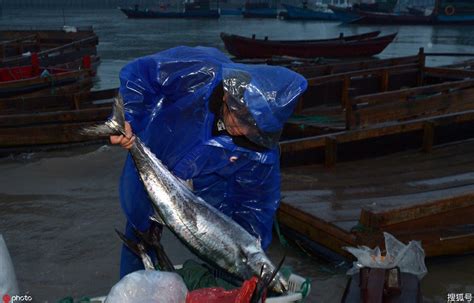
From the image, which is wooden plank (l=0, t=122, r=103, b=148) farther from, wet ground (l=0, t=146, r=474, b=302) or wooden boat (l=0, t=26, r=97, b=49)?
wooden boat (l=0, t=26, r=97, b=49)

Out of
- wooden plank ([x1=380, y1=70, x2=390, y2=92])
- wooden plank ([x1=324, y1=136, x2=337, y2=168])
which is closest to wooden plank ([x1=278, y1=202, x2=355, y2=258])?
wooden plank ([x1=324, y1=136, x2=337, y2=168])

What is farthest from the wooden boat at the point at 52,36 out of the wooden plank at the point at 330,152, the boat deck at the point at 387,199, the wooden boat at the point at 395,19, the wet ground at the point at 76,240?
the wooden boat at the point at 395,19

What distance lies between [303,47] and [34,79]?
14267mm

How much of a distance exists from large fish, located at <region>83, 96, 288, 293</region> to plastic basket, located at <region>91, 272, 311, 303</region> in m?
0.08

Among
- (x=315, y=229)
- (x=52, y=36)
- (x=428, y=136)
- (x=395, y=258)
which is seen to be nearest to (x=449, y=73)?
(x=428, y=136)

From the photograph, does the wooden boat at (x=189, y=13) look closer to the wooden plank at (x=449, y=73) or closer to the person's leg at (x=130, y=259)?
the wooden plank at (x=449, y=73)

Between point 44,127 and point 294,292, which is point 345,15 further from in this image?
point 294,292

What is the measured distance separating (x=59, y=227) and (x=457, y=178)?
16.3 feet

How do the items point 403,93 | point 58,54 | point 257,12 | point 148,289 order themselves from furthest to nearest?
point 257,12
point 58,54
point 403,93
point 148,289

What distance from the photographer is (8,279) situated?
3637mm

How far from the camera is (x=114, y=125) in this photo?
3307 millimetres

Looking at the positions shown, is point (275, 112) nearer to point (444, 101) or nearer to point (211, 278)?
point (211, 278)

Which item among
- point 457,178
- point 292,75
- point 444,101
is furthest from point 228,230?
point 444,101

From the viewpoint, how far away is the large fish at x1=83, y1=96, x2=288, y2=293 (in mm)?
3281
